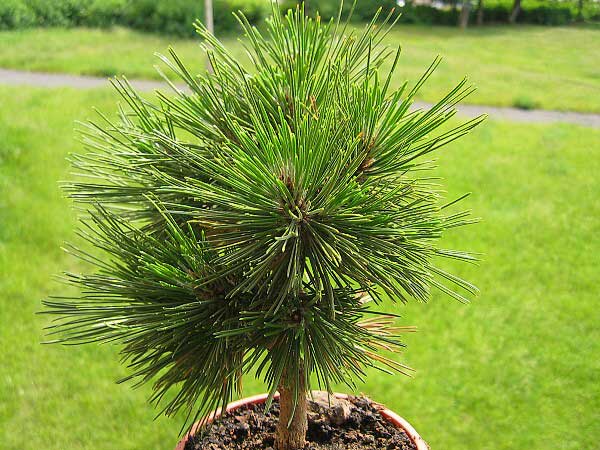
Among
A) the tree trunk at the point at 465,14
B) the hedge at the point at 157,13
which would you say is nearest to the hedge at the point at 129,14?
the hedge at the point at 157,13

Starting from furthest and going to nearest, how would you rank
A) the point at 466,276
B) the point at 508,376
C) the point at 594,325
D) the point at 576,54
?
the point at 576,54, the point at 466,276, the point at 594,325, the point at 508,376

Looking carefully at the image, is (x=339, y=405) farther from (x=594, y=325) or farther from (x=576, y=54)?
(x=576, y=54)

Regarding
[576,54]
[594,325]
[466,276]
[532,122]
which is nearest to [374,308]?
[466,276]

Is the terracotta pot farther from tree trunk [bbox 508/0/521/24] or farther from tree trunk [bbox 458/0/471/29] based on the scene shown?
tree trunk [bbox 458/0/471/29]

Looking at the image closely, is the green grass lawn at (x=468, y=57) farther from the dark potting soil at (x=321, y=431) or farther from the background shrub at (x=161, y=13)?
the dark potting soil at (x=321, y=431)

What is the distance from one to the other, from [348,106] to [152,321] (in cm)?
34

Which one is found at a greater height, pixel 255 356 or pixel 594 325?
pixel 255 356

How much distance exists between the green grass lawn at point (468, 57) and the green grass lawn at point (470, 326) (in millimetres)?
337

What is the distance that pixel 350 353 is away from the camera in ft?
2.68

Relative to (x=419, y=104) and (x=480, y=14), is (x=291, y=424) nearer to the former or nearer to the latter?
(x=419, y=104)

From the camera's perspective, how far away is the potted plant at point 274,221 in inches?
28.3

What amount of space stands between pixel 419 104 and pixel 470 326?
1.62 metres

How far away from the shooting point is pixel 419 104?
3354 mm

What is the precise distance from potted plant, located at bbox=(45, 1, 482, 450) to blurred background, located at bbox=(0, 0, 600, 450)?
17 centimetres
